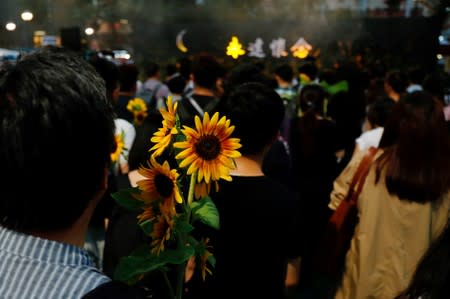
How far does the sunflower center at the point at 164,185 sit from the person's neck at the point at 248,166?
97 cm

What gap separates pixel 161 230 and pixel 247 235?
0.90 metres

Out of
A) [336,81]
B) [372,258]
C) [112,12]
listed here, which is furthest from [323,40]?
[372,258]

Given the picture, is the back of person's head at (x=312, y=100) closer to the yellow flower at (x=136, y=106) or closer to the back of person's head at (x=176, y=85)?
the yellow flower at (x=136, y=106)

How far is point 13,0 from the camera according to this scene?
99.0 ft

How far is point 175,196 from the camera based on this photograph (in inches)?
47.7

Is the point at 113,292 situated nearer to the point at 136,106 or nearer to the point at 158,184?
the point at 158,184

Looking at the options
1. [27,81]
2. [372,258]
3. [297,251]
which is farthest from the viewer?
[372,258]

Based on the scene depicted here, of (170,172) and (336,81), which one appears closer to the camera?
(170,172)

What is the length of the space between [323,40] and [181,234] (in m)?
19.5

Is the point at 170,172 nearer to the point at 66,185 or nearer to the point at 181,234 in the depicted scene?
the point at 181,234

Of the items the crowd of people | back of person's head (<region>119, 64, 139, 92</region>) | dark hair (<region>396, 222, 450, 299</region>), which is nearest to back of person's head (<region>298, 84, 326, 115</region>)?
the crowd of people

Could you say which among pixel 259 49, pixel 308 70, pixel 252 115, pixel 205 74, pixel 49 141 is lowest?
pixel 259 49

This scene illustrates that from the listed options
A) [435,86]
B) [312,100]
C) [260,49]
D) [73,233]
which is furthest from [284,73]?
[73,233]

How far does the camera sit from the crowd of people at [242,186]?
935mm
